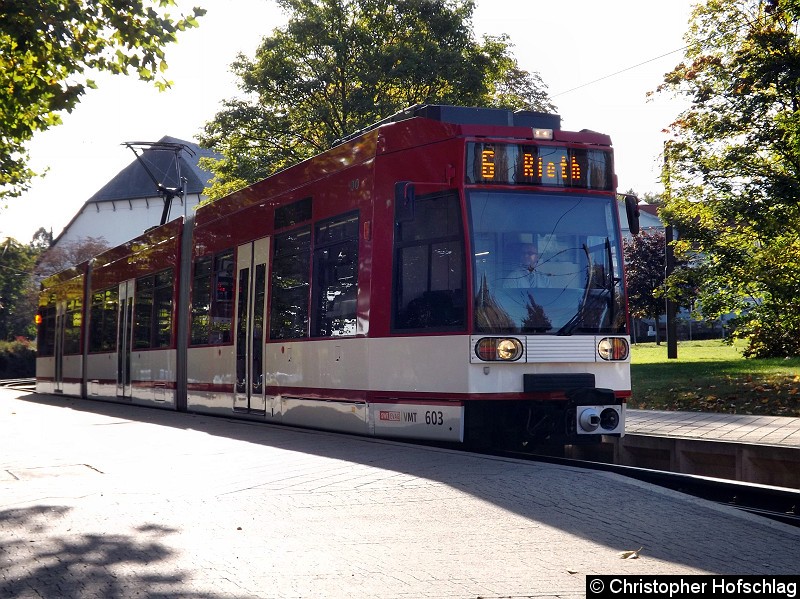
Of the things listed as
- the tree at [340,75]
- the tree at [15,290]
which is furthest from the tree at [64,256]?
the tree at [340,75]

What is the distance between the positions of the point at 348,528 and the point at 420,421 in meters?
4.04

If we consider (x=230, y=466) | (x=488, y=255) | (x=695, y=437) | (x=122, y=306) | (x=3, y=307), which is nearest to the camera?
(x=230, y=466)

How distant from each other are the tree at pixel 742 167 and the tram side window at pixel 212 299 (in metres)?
8.25

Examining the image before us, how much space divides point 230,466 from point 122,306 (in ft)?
42.6

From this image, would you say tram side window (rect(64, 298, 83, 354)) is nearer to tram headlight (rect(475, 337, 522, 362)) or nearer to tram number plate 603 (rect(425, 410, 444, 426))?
tram number plate 603 (rect(425, 410, 444, 426))

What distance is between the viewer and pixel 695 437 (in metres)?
11.5

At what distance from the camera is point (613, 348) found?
428 inches

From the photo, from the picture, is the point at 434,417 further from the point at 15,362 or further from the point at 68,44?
the point at 15,362

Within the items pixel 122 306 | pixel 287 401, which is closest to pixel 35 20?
pixel 287 401

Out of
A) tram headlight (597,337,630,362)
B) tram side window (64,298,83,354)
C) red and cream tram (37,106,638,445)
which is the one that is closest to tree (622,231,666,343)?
tram side window (64,298,83,354)

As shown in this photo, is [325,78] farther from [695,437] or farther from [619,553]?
[619,553]

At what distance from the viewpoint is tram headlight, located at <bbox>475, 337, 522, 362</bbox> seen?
10.3 m

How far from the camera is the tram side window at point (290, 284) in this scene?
12953mm

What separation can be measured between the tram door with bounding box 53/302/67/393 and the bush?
1219 inches
